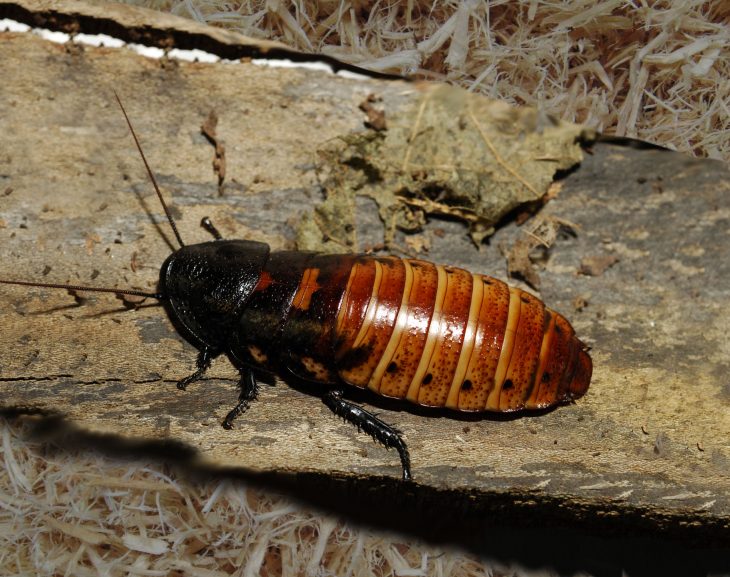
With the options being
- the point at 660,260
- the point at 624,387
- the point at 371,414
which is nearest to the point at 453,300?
the point at 371,414

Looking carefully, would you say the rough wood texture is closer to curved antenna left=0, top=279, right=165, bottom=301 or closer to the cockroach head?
curved antenna left=0, top=279, right=165, bottom=301

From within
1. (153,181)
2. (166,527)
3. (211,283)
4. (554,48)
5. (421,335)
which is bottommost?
(166,527)

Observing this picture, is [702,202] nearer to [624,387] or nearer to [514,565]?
[624,387]

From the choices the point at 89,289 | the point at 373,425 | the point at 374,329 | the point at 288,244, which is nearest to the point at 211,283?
the point at 288,244

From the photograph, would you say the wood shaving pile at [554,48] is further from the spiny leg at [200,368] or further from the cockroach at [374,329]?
the spiny leg at [200,368]

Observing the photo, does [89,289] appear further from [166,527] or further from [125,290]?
[166,527]

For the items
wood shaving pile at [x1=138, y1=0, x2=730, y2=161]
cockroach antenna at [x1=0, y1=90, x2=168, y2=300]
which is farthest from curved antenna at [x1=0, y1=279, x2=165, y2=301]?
wood shaving pile at [x1=138, y1=0, x2=730, y2=161]

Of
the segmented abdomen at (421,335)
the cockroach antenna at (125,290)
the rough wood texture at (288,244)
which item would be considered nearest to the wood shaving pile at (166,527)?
the rough wood texture at (288,244)
